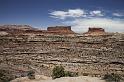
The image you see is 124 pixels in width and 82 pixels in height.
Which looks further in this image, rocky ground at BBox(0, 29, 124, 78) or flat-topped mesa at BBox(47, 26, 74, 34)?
flat-topped mesa at BBox(47, 26, 74, 34)

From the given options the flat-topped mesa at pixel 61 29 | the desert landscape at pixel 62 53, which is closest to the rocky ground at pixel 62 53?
the desert landscape at pixel 62 53

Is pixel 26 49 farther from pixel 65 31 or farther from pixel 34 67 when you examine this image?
pixel 65 31

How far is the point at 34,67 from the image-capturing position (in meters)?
49.2

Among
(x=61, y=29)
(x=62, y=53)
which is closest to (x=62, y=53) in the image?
(x=62, y=53)

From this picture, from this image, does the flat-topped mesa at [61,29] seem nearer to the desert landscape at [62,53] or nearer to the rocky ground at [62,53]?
the desert landscape at [62,53]

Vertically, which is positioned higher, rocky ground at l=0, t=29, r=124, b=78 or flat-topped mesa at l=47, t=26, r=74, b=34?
flat-topped mesa at l=47, t=26, r=74, b=34

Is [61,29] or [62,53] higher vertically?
[61,29]

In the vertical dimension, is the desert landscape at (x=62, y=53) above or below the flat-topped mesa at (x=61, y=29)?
below

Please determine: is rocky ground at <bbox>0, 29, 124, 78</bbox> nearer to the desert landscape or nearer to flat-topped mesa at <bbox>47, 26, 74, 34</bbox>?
the desert landscape

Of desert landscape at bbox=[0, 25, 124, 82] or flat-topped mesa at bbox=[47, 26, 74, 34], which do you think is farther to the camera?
flat-topped mesa at bbox=[47, 26, 74, 34]

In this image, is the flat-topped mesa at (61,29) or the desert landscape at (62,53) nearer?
the desert landscape at (62,53)

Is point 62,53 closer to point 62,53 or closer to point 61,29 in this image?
point 62,53

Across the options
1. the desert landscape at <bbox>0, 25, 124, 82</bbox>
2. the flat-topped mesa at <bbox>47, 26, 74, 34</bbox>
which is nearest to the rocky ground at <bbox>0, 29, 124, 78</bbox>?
the desert landscape at <bbox>0, 25, 124, 82</bbox>

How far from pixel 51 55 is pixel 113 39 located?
11.0 m
